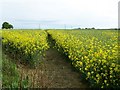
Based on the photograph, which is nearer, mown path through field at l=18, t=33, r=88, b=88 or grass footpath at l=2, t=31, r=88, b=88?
grass footpath at l=2, t=31, r=88, b=88

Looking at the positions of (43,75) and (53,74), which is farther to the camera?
(53,74)

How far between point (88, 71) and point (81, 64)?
2.00 ft

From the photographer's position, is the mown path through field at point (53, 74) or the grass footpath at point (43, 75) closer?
the grass footpath at point (43, 75)

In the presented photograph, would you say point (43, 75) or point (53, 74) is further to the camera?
point (53, 74)

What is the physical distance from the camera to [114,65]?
8.68m

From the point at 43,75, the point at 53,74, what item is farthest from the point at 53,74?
the point at 43,75

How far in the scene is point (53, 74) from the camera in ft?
40.4

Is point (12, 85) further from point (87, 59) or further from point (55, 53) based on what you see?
point (55, 53)

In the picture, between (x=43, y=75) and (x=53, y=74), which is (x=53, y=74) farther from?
(x=43, y=75)

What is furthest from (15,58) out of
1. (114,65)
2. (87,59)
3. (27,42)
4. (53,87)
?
(114,65)

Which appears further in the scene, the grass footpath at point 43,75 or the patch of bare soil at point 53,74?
the patch of bare soil at point 53,74

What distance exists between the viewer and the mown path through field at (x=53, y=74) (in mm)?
9955

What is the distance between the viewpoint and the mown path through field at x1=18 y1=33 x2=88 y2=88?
9.96 meters

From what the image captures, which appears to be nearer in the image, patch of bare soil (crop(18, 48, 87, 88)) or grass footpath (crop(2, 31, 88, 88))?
grass footpath (crop(2, 31, 88, 88))
